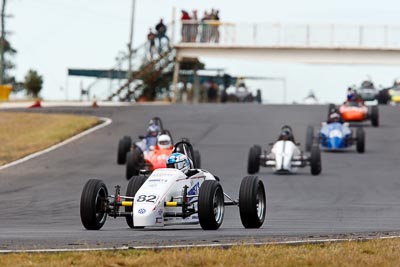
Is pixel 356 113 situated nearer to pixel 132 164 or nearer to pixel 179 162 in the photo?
pixel 132 164

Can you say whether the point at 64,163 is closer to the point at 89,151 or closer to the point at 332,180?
the point at 89,151

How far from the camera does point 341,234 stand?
15.5 metres

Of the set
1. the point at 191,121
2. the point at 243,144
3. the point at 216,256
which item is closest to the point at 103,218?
the point at 216,256

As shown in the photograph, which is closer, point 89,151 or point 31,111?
point 89,151

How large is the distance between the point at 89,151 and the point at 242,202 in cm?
2352

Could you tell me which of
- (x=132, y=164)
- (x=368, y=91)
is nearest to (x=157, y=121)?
(x=132, y=164)

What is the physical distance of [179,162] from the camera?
18344mm

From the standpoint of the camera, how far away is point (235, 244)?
13.6 metres

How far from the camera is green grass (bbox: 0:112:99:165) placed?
4095cm

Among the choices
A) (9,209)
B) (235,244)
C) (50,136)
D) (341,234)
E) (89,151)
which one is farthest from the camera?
(50,136)

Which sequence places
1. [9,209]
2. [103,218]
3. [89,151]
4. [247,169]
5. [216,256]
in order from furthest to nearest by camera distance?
[89,151], [247,169], [9,209], [103,218], [216,256]

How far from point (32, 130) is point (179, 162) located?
30080 millimetres

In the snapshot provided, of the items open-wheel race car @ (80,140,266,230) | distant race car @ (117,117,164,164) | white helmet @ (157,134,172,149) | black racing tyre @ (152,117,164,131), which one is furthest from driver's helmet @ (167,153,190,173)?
black racing tyre @ (152,117,164,131)

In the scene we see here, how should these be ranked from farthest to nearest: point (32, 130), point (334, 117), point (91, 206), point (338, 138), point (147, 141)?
1. point (32, 130)
2. point (334, 117)
3. point (338, 138)
4. point (147, 141)
5. point (91, 206)
